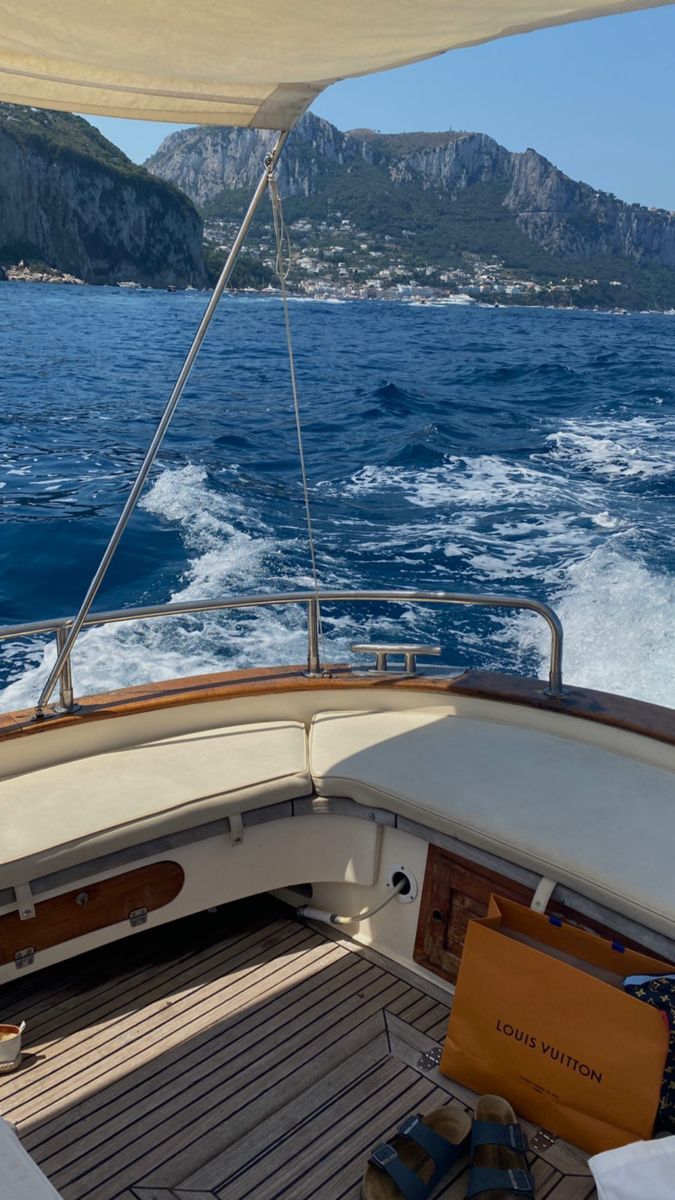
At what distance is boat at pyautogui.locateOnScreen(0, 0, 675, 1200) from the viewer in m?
1.80

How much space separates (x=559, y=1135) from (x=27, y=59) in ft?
7.66

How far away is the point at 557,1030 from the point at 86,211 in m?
75.7

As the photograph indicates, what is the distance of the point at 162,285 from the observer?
72750 mm

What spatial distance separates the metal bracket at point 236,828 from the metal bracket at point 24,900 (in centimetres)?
49

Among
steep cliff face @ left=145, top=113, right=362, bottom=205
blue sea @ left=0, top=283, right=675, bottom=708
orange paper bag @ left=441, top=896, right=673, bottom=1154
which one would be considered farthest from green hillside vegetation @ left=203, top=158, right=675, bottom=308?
orange paper bag @ left=441, top=896, right=673, bottom=1154

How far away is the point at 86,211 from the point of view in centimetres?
6919

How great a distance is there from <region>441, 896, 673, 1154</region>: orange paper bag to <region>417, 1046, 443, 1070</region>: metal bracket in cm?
6

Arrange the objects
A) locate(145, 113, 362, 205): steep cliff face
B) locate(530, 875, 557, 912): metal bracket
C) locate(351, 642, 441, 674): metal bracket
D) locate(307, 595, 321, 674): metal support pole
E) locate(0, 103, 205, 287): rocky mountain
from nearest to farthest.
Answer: locate(530, 875, 557, 912): metal bracket → locate(351, 642, 441, 674): metal bracket → locate(307, 595, 321, 674): metal support pole → locate(0, 103, 205, 287): rocky mountain → locate(145, 113, 362, 205): steep cliff face

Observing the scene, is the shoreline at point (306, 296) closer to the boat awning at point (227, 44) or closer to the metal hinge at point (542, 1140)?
the boat awning at point (227, 44)

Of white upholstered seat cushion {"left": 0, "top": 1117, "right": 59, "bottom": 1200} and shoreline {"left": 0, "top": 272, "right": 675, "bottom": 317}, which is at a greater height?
shoreline {"left": 0, "top": 272, "right": 675, "bottom": 317}

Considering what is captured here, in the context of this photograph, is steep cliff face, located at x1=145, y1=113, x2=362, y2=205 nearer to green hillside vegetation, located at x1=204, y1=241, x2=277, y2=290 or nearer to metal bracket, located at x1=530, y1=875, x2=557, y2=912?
green hillside vegetation, located at x1=204, y1=241, x2=277, y2=290

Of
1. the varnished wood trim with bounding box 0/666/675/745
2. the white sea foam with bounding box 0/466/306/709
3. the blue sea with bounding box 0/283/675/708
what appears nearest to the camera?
the varnished wood trim with bounding box 0/666/675/745

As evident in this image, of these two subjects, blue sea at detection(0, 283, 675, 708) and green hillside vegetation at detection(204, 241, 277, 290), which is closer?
blue sea at detection(0, 283, 675, 708)

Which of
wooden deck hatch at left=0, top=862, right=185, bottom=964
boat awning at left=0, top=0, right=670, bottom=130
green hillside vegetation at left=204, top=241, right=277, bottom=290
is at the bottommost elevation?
wooden deck hatch at left=0, top=862, right=185, bottom=964
